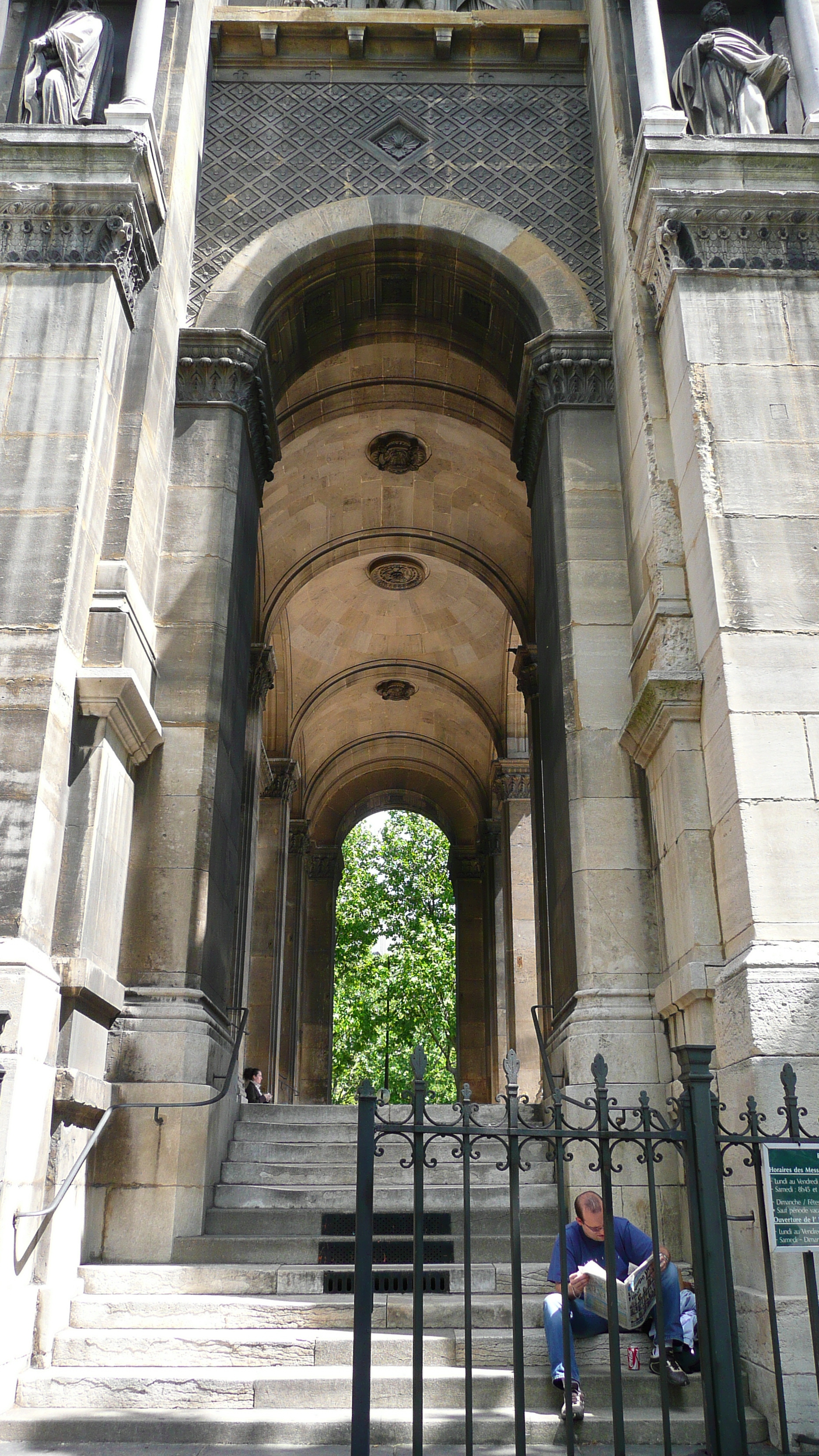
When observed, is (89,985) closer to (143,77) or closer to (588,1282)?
(588,1282)

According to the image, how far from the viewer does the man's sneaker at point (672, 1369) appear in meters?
5.71

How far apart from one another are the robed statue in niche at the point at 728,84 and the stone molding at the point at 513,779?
12275 mm

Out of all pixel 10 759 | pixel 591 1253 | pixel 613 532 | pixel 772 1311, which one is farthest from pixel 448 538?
pixel 772 1311

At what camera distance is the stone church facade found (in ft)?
22.7

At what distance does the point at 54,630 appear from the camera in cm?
717

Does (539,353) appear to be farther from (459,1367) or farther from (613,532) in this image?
(459,1367)

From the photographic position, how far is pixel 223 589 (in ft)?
31.8

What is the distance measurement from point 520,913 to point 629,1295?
1356 cm

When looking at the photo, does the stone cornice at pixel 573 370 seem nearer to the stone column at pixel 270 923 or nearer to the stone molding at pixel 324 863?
the stone column at pixel 270 923

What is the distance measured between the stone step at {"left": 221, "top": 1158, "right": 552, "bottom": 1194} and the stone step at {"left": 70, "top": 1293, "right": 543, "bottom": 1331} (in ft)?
6.05

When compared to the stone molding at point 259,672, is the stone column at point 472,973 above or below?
below

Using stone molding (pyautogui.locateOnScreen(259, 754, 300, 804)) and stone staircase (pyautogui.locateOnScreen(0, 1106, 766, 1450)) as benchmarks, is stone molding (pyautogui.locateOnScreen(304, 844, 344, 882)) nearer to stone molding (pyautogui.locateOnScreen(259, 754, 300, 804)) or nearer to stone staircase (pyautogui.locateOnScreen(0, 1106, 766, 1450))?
stone molding (pyautogui.locateOnScreen(259, 754, 300, 804))

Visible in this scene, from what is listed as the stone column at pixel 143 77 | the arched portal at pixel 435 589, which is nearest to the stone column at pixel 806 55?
the arched portal at pixel 435 589

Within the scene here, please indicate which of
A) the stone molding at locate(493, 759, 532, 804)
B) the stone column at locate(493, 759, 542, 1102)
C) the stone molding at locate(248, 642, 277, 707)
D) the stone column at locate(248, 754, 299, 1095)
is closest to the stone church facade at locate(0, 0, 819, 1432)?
the stone molding at locate(248, 642, 277, 707)
